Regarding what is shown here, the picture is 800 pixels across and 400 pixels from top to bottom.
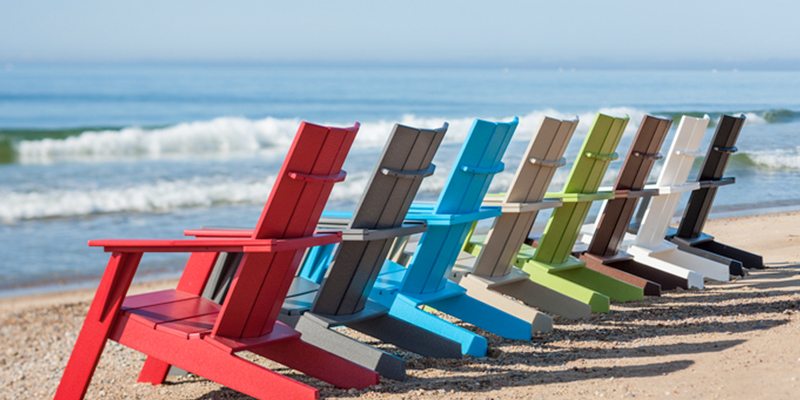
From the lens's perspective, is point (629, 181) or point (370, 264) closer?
point (370, 264)

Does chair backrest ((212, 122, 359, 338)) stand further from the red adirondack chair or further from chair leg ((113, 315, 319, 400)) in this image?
chair leg ((113, 315, 319, 400))

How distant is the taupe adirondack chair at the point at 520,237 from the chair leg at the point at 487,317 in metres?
0.14

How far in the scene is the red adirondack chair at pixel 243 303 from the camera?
9.34 feet

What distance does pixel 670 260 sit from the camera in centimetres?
641

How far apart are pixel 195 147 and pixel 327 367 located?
19835 mm

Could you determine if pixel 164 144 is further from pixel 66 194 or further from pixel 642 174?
pixel 642 174

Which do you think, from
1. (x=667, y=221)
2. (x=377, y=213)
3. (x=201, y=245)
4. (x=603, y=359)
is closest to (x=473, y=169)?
→ (x=377, y=213)

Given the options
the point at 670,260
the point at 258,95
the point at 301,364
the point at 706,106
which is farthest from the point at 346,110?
the point at 301,364

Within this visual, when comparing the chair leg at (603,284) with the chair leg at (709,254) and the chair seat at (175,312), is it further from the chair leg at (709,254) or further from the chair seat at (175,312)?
the chair seat at (175,312)

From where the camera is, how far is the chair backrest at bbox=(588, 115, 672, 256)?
5551 mm

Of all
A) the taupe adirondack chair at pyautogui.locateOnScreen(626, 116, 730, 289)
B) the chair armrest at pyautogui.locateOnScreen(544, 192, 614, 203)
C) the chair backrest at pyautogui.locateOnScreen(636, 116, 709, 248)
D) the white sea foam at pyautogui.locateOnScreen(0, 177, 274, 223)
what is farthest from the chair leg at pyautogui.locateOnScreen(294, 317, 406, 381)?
the white sea foam at pyautogui.locateOnScreen(0, 177, 274, 223)

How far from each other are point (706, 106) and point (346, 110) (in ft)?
66.2

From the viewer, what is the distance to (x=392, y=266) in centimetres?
473

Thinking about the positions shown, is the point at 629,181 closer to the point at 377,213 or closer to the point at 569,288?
the point at 569,288
